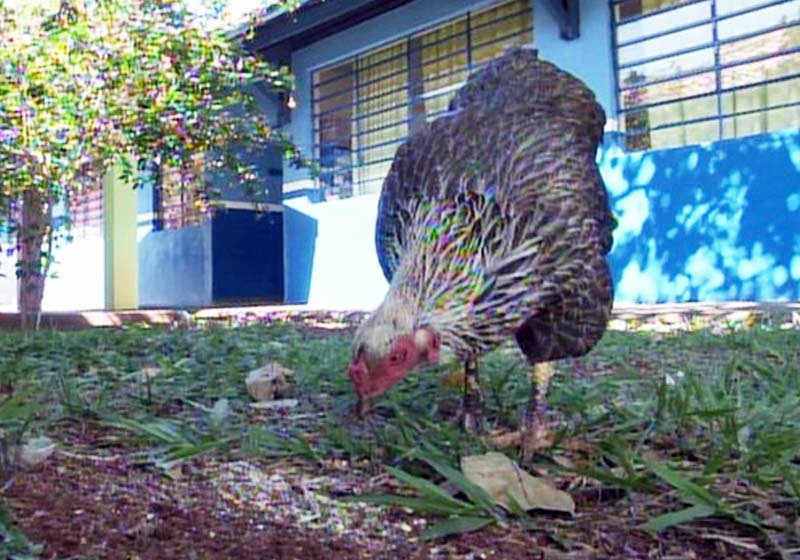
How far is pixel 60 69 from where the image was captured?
5801 mm

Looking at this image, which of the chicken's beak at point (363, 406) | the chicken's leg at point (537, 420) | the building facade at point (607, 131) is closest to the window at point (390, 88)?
the building facade at point (607, 131)

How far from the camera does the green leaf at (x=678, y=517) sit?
5.27 feet

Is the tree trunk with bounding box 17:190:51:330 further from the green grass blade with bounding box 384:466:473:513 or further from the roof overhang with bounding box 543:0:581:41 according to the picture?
the roof overhang with bounding box 543:0:581:41

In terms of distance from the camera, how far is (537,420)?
2.29 meters

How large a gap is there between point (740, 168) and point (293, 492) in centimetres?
711

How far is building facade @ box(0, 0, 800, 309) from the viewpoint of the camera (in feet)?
26.2

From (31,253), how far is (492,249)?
5.19 m

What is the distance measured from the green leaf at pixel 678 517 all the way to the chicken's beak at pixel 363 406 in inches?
31.9

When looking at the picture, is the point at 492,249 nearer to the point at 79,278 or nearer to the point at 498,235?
the point at 498,235

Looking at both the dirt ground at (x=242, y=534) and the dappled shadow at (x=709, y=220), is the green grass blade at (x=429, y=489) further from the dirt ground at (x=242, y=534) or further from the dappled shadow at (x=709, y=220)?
the dappled shadow at (x=709, y=220)

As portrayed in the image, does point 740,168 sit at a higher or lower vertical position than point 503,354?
higher

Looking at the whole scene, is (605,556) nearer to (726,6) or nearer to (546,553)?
(546,553)

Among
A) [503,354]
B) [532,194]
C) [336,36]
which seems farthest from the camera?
[336,36]

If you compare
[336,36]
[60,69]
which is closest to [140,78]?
[60,69]
